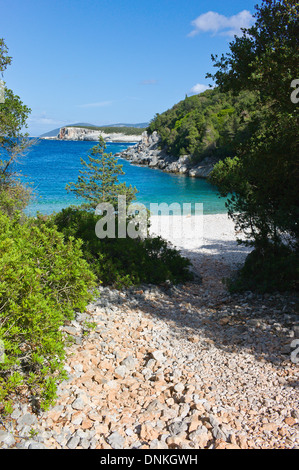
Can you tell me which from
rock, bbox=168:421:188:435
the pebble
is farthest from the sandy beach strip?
rock, bbox=168:421:188:435

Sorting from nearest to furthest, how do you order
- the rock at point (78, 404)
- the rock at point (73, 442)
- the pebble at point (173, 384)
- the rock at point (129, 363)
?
1. the rock at point (73, 442)
2. the pebble at point (173, 384)
3. the rock at point (78, 404)
4. the rock at point (129, 363)

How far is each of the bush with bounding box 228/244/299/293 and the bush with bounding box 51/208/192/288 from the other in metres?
1.69

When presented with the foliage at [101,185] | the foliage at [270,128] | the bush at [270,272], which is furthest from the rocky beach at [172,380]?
the foliage at [101,185]

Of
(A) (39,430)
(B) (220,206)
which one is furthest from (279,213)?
(B) (220,206)

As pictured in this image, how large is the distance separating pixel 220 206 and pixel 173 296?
2504cm

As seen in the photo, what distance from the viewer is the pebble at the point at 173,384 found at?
3477mm

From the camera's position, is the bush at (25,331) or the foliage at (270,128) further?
the foliage at (270,128)

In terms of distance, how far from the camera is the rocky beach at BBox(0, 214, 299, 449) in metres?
3.48

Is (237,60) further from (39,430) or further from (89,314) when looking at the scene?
(39,430)

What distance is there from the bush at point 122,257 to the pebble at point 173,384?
0.88m

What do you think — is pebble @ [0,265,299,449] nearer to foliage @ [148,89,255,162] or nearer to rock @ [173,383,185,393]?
rock @ [173,383,185,393]

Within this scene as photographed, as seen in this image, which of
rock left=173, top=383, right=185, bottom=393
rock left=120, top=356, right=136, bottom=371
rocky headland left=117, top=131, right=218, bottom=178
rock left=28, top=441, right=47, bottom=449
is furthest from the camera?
rocky headland left=117, top=131, right=218, bottom=178

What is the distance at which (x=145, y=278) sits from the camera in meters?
8.32

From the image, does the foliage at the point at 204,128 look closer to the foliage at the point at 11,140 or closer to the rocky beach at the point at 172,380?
the foliage at the point at 11,140
